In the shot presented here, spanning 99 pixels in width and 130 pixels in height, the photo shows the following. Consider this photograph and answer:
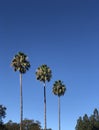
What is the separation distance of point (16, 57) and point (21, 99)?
9946 millimetres

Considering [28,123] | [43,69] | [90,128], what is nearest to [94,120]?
[90,128]

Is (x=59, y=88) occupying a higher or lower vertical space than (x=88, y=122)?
lower

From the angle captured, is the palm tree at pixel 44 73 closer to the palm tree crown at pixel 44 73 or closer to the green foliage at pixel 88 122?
the palm tree crown at pixel 44 73

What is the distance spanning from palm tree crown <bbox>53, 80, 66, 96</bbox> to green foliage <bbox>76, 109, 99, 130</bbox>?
75.4m

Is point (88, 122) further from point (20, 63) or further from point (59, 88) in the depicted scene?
point (20, 63)

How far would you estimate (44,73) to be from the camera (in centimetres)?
9850

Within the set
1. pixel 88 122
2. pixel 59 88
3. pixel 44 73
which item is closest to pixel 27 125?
pixel 88 122

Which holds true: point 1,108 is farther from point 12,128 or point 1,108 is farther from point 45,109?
point 45,109

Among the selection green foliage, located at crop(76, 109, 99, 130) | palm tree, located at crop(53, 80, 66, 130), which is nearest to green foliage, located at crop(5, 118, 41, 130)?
green foliage, located at crop(76, 109, 99, 130)

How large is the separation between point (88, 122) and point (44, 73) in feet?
306

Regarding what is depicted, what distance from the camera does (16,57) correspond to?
309 ft

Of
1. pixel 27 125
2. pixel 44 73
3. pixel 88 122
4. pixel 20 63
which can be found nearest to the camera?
pixel 20 63

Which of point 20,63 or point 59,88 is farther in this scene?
point 59,88

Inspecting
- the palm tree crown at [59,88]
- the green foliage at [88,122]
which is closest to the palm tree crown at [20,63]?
the palm tree crown at [59,88]
